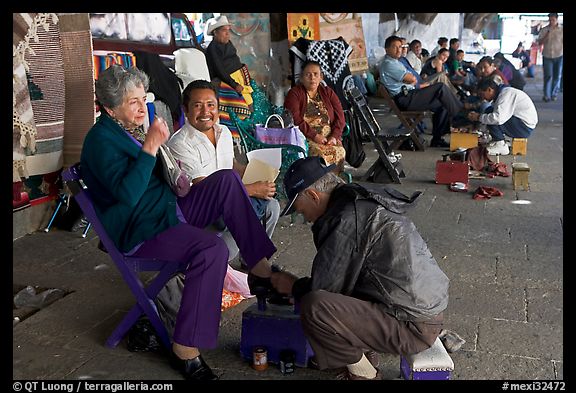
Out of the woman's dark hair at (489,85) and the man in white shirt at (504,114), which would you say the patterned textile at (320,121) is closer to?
the man in white shirt at (504,114)

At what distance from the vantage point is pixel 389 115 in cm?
1204

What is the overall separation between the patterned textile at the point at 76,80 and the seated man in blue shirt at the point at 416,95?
503 centimetres

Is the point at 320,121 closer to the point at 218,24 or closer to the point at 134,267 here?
the point at 218,24

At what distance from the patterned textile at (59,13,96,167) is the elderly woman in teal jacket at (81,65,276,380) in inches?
72.4

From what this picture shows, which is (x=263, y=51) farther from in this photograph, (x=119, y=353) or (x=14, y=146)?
(x=119, y=353)

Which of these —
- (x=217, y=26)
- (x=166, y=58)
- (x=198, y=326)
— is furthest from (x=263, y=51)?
(x=198, y=326)

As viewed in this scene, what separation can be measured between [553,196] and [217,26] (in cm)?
377

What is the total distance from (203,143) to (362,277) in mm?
1478

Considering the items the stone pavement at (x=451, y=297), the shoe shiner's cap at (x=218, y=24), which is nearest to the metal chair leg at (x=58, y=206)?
the stone pavement at (x=451, y=297)

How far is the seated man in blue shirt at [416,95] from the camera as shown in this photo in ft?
29.1

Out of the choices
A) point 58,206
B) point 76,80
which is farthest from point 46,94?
point 58,206

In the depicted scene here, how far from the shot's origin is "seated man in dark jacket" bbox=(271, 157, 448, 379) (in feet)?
8.56

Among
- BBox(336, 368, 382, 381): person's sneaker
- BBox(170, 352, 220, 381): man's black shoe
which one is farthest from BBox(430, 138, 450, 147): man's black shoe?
BBox(170, 352, 220, 381): man's black shoe
